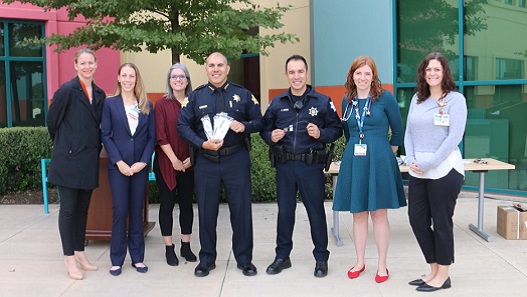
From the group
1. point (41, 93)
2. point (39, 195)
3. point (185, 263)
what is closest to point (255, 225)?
point (185, 263)

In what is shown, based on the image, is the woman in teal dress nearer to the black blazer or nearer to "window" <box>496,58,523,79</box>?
the black blazer

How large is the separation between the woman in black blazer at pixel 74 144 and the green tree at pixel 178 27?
242 cm

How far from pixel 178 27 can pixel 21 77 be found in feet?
15.2

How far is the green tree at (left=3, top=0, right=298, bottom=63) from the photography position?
7449 mm

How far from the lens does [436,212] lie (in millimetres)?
4387

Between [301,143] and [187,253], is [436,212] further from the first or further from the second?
[187,253]

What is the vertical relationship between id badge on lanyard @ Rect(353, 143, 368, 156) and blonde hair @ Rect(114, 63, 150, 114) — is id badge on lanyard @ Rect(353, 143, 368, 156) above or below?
below

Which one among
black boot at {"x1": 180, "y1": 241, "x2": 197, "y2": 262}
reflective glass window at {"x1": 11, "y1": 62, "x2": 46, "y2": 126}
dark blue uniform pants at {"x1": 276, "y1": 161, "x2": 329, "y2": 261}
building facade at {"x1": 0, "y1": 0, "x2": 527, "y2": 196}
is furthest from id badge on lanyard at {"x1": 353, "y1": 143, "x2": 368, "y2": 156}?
reflective glass window at {"x1": 11, "y1": 62, "x2": 46, "y2": 126}

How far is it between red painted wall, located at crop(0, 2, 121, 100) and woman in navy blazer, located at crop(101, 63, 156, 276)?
21.6 ft

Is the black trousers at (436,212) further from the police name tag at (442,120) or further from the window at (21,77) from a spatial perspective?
the window at (21,77)

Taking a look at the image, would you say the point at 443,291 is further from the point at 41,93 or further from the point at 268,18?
the point at 41,93

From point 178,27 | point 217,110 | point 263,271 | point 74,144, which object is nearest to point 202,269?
point 263,271

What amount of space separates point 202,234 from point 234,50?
3.39 meters

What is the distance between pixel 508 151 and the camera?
8.57m
